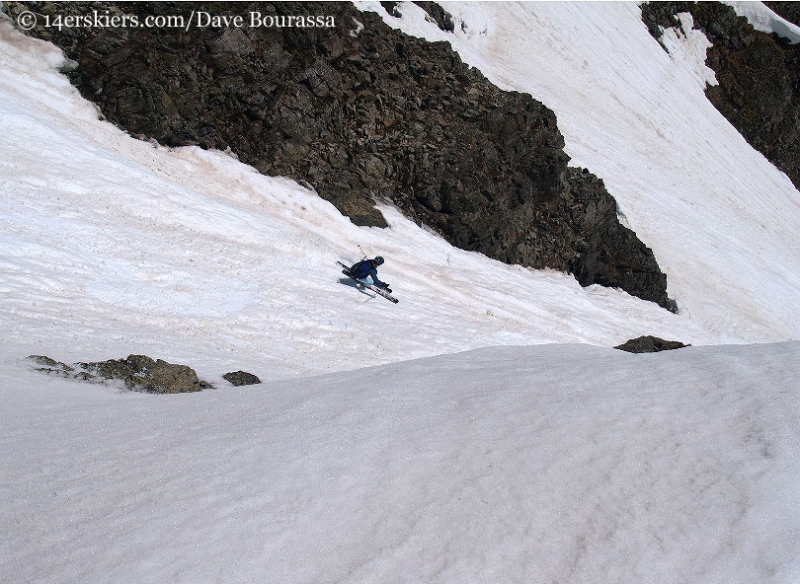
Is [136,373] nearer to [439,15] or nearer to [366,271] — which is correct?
[366,271]

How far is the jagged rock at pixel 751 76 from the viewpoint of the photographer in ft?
181

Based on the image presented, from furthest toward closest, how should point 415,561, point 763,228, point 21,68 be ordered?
point 763,228 < point 21,68 < point 415,561

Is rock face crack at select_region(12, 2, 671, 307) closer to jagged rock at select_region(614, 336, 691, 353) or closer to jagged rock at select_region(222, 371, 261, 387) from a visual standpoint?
jagged rock at select_region(614, 336, 691, 353)

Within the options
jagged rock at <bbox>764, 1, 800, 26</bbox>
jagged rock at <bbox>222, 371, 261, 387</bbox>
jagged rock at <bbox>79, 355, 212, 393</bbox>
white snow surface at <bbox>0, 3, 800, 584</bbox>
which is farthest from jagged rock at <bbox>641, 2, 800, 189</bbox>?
jagged rock at <bbox>79, 355, 212, 393</bbox>

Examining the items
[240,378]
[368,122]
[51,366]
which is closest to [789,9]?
[368,122]

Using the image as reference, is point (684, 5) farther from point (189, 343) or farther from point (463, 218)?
point (189, 343)

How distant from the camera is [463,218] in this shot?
88.0ft

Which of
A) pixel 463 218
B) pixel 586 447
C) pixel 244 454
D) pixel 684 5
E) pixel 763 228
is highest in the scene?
pixel 684 5

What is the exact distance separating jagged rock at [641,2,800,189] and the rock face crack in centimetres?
2969

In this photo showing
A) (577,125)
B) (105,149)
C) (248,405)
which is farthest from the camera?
(577,125)

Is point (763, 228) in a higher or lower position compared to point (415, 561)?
higher

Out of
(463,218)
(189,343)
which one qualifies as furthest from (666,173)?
(189,343)

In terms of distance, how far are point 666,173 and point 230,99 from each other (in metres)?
26.4

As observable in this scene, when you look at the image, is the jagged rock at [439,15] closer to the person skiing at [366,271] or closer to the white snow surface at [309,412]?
the white snow surface at [309,412]
